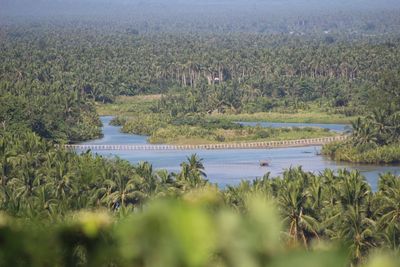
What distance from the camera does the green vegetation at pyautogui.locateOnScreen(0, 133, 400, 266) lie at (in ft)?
8.51

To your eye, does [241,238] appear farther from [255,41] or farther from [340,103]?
[255,41]

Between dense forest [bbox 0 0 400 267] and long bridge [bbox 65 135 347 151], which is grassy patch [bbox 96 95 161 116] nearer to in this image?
dense forest [bbox 0 0 400 267]

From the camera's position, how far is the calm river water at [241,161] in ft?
201

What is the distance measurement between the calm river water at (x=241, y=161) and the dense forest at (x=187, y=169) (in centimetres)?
213

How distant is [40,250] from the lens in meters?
3.00

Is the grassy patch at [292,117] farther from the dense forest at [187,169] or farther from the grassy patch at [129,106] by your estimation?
the grassy patch at [129,106]

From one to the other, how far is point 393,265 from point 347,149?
6631 cm

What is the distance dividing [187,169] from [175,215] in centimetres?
4304

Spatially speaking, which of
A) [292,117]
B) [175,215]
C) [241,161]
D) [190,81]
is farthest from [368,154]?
[175,215]

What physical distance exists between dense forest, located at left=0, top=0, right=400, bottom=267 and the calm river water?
2132mm

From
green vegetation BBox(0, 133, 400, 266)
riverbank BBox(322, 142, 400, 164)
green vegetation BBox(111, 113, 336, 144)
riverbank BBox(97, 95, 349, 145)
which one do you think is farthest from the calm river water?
green vegetation BBox(0, 133, 400, 266)

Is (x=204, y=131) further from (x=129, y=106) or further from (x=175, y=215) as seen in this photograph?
(x=175, y=215)

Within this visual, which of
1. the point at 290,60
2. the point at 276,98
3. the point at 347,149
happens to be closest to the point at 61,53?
the point at 290,60

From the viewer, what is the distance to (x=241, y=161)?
68500mm
